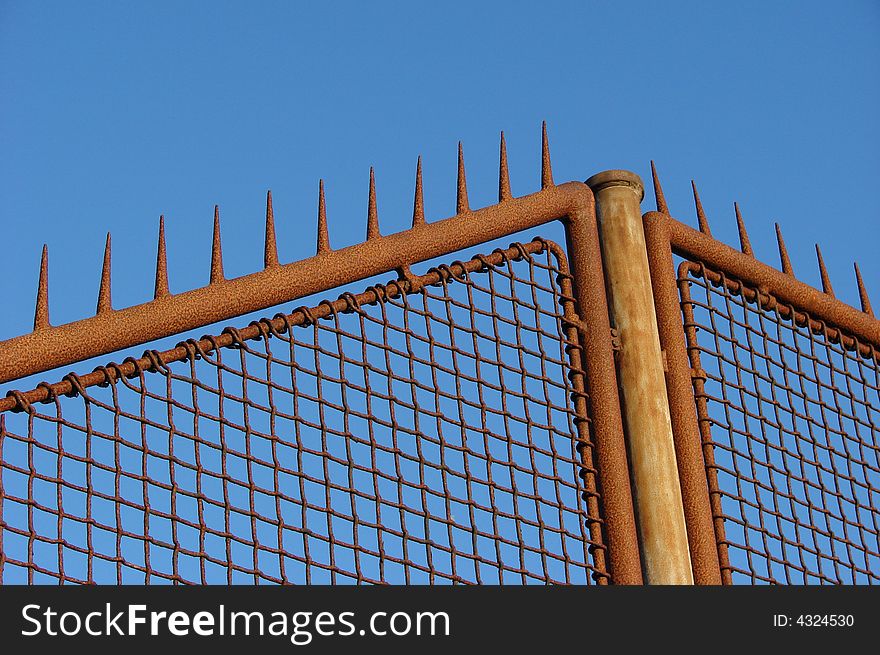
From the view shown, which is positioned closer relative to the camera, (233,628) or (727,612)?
(233,628)

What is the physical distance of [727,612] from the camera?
3166 mm

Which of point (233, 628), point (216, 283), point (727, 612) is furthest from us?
point (216, 283)

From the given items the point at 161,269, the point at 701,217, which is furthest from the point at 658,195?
the point at 161,269

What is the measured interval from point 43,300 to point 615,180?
5.29 feet

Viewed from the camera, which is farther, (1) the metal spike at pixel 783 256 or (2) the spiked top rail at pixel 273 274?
(1) the metal spike at pixel 783 256

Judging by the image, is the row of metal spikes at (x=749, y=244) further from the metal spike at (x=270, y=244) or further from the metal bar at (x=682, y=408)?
the metal spike at (x=270, y=244)

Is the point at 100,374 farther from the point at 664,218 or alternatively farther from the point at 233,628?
the point at 664,218

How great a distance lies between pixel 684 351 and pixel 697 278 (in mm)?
331

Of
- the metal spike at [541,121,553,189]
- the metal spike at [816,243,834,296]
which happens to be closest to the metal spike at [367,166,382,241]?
the metal spike at [541,121,553,189]

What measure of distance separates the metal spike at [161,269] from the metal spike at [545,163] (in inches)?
42.4

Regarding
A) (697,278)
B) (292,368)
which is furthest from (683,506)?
(292,368)

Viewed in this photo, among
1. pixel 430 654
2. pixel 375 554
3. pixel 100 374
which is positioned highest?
pixel 100 374

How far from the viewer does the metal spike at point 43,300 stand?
10.6 ft

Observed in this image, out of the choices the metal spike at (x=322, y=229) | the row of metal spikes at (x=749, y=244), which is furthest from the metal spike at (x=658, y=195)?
the metal spike at (x=322, y=229)
